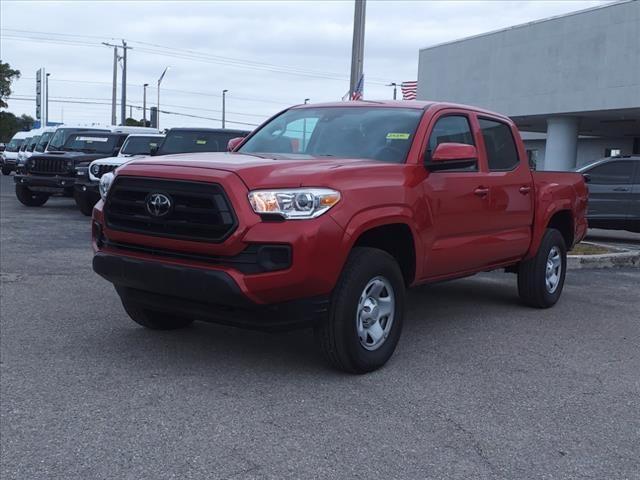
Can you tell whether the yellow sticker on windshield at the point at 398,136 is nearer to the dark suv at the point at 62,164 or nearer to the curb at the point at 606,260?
the curb at the point at 606,260

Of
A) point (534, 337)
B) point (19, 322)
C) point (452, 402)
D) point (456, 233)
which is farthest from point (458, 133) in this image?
point (19, 322)

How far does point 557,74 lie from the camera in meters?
29.3

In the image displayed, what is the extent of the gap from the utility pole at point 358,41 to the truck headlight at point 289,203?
1247cm

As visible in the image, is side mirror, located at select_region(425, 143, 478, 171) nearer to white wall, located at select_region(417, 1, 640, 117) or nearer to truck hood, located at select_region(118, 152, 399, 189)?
truck hood, located at select_region(118, 152, 399, 189)

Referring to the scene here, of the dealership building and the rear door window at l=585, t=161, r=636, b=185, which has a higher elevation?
the dealership building

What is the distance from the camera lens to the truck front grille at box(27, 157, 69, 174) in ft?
56.5

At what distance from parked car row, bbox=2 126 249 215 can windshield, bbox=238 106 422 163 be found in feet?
24.4

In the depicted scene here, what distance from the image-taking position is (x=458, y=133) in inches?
255

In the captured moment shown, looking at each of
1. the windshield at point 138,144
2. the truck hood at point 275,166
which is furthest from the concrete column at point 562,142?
the truck hood at point 275,166

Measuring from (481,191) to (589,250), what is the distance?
6294mm

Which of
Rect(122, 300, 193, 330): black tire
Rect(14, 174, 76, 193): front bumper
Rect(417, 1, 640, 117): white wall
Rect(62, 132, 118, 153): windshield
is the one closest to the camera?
Rect(122, 300, 193, 330): black tire

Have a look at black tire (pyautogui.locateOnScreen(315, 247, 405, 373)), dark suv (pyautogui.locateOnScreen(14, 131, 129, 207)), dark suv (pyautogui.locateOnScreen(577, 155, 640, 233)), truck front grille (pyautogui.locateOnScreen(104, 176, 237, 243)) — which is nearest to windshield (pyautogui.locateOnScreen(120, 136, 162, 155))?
dark suv (pyautogui.locateOnScreen(14, 131, 129, 207))

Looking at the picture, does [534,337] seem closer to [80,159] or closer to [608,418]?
[608,418]

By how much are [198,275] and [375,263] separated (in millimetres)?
1194
